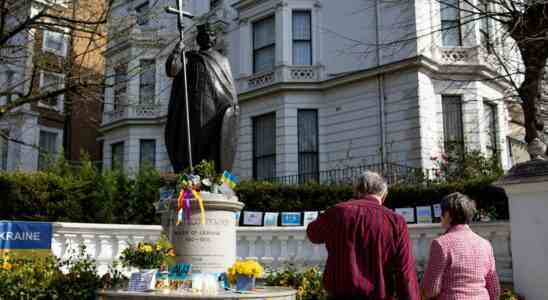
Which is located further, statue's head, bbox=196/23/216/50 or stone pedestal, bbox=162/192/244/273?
statue's head, bbox=196/23/216/50

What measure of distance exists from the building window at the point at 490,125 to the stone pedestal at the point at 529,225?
13815mm

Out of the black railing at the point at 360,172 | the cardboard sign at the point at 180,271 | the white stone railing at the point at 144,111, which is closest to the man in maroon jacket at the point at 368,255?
the cardboard sign at the point at 180,271

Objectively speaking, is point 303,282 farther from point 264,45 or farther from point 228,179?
point 264,45

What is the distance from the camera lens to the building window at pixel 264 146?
2364 cm

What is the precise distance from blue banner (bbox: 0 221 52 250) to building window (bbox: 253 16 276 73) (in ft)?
50.5

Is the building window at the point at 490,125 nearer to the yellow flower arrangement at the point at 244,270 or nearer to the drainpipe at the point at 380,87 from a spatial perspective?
the drainpipe at the point at 380,87

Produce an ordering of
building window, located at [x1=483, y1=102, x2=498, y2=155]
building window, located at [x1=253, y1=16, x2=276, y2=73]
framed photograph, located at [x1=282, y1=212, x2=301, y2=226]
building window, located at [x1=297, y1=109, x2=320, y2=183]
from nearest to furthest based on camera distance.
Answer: framed photograph, located at [x1=282, y1=212, x2=301, y2=226]
building window, located at [x1=483, y1=102, x2=498, y2=155]
building window, located at [x1=297, y1=109, x2=320, y2=183]
building window, located at [x1=253, y1=16, x2=276, y2=73]

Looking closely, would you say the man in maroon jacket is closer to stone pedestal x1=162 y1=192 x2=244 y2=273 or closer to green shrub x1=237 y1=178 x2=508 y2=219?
stone pedestal x1=162 y1=192 x2=244 y2=273

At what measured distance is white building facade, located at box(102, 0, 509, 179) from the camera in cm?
2066

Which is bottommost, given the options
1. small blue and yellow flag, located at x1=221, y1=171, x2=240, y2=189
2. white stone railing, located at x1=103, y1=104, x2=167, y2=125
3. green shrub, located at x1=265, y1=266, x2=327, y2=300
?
green shrub, located at x1=265, y1=266, x2=327, y2=300

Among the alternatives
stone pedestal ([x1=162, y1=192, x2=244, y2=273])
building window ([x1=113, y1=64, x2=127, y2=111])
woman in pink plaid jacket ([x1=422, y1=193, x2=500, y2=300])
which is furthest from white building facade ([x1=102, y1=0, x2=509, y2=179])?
woman in pink plaid jacket ([x1=422, y1=193, x2=500, y2=300])

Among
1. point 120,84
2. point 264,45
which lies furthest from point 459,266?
point 264,45

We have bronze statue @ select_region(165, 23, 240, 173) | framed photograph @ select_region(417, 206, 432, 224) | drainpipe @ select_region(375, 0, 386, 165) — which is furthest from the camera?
drainpipe @ select_region(375, 0, 386, 165)

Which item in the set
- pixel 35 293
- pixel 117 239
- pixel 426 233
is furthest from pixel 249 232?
pixel 35 293
